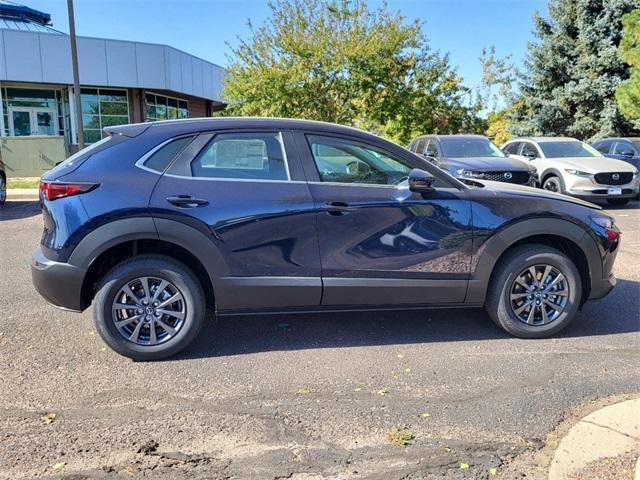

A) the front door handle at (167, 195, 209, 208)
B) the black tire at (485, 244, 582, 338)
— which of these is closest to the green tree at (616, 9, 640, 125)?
the black tire at (485, 244, 582, 338)

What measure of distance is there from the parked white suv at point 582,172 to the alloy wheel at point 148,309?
10.5 metres

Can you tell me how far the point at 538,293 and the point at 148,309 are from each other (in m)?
3.11

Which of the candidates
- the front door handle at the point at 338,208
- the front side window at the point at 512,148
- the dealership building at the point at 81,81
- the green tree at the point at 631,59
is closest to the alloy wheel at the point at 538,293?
the front door handle at the point at 338,208

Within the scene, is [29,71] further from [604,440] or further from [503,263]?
[604,440]

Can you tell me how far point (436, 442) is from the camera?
10.3 ft

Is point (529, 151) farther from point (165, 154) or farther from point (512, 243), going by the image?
point (165, 154)

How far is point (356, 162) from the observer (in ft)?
14.6

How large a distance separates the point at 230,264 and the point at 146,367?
98 cm

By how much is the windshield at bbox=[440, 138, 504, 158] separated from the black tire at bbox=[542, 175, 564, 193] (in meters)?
1.20

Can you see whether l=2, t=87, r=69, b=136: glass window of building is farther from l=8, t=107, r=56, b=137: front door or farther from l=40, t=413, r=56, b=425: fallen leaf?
l=40, t=413, r=56, b=425: fallen leaf

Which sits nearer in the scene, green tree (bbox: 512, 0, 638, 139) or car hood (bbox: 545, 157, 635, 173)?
car hood (bbox: 545, 157, 635, 173)

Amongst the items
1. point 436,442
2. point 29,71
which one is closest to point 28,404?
point 436,442

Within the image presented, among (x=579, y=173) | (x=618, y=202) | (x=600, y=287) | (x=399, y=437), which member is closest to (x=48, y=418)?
(x=399, y=437)

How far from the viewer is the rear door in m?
4.12
